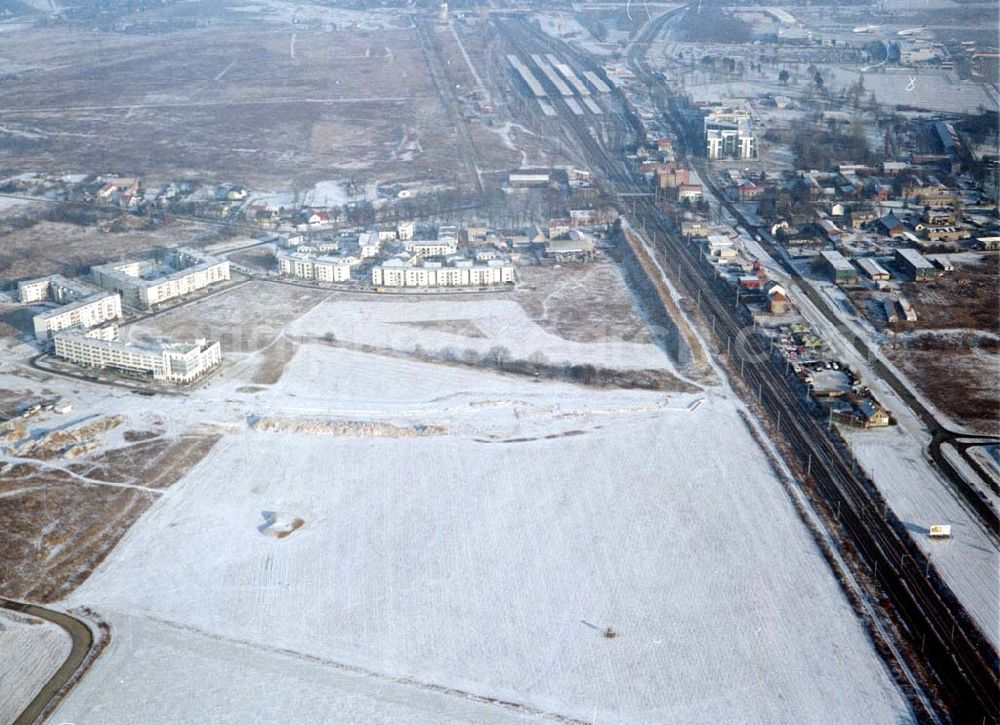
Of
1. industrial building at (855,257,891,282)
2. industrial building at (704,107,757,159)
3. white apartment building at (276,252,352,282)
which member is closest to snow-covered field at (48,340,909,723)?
white apartment building at (276,252,352,282)

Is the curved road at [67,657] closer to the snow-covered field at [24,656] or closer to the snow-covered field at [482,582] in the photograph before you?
the snow-covered field at [24,656]

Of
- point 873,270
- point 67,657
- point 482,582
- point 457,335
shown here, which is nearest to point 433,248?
point 457,335

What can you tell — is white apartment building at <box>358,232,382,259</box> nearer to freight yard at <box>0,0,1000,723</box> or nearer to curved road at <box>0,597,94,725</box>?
freight yard at <box>0,0,1000,723</box>

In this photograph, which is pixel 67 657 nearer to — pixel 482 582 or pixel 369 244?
pixel 482 582

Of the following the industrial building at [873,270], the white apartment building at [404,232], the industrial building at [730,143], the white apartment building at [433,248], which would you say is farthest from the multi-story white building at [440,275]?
the industrial building at [730,143]

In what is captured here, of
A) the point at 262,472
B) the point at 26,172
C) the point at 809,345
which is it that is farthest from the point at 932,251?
the point at 26,172
